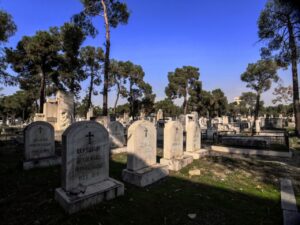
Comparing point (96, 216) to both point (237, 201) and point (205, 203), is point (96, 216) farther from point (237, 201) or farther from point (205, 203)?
point (237, 201)

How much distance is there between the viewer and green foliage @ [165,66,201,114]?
44.7m

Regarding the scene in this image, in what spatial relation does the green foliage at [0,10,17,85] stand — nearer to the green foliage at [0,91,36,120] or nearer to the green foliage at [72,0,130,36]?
the green foliage at [72,0,130,36]

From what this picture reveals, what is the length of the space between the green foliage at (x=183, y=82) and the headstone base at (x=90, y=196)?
41092 mm

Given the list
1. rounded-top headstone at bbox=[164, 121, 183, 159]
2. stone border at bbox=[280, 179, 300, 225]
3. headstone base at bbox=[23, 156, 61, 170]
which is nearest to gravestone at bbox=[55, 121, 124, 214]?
rounded-top headstone at bbox=[164, 121, 183, 159]

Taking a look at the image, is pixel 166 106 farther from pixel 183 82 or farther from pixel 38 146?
pixel 38 146

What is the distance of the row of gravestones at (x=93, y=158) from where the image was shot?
4094 millimetres

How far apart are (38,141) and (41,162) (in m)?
0.77

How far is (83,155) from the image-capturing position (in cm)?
439

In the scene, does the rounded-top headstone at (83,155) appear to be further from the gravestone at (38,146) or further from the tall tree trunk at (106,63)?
the tall tree trunk at (106,63)

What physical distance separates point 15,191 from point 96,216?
8.22ft

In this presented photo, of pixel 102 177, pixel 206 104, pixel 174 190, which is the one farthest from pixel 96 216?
pixel 206 104

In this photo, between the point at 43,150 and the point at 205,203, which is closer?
the point at 205,203

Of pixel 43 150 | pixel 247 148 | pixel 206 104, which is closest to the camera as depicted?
pixel 43 150

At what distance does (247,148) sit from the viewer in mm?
10742
